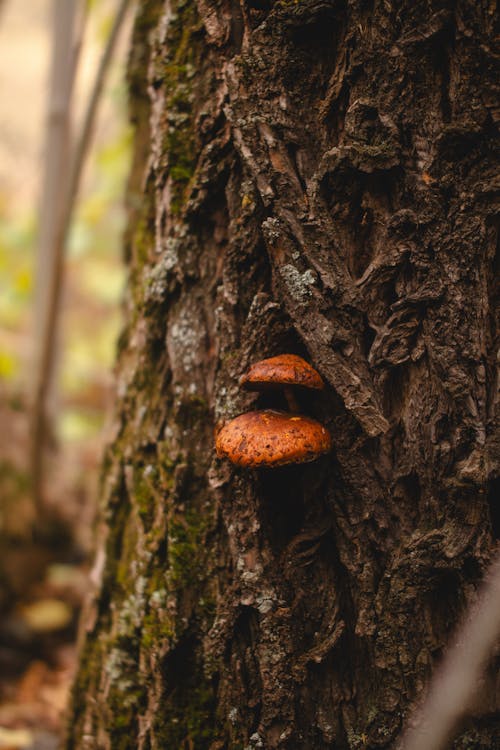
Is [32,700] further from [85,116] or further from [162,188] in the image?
[85,116]

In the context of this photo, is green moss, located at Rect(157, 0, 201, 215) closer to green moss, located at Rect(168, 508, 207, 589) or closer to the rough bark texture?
the rough bark texture

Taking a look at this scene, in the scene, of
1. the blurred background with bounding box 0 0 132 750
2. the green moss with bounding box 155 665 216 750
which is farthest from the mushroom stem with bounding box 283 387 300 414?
the blurred background with bounding box 0 0 132 750

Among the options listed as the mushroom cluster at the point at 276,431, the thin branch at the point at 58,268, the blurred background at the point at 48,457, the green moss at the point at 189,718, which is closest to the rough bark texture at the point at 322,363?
the green moss at the point at 189,718

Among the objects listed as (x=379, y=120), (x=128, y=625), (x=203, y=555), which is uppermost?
(x=379, y=120)

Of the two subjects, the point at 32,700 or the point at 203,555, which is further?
the point at 32,700

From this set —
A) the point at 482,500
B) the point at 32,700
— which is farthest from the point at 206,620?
the point at 32,700

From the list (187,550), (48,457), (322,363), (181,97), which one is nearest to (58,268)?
(48,457)

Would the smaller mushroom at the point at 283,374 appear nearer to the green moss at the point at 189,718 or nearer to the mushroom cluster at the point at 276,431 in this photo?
the mushroom cluster at the point at 276,431
